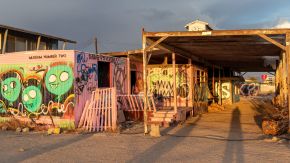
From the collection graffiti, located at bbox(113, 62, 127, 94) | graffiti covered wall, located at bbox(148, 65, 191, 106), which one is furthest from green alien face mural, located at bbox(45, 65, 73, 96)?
graffiti covered wall, located at bbox(148, 65, 191, 106)

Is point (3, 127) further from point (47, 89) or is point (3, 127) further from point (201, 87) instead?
point (201, 87)

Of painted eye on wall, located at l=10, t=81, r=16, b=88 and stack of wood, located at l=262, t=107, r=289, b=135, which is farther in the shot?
painted eye on wall, located at l=10, t=81, r=16, b=88

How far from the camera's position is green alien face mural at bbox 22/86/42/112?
1496cm

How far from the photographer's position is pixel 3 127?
14.4 metres

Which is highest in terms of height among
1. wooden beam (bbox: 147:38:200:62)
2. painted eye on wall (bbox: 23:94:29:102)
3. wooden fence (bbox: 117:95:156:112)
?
wooden beam (bbox: 147:38:200:62)

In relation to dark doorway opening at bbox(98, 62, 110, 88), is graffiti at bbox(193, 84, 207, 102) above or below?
below

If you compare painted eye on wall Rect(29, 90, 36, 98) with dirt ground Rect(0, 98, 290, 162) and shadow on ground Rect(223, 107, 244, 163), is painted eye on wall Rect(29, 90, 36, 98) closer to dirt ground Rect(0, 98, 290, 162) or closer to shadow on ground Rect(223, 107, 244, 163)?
dirt ground Rect(0, 98, 290, 162)

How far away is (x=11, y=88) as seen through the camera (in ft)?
51.9

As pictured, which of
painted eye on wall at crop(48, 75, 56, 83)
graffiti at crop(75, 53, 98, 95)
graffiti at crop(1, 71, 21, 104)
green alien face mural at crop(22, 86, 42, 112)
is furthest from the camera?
graffiti at crop(1, 71, 21, 104)

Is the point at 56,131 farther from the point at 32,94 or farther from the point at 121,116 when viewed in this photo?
the point at 121,116

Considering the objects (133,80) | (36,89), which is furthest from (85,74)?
(133,80)

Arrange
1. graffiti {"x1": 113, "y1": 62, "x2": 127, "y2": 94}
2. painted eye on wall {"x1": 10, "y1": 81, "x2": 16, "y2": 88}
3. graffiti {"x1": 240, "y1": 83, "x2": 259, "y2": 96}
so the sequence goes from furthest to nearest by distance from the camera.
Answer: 1. graffiti {"x1": 240, "y1": 83, "x2": 259, "y2": 96}
2. graffiti {"x1": 113, "y1": 62, "x2": 127, "y2": 94}
3. painted eye on wall {"x1": 10, "y1": 81, "x2": 16, "y2": 88}

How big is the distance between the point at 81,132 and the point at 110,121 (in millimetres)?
1166

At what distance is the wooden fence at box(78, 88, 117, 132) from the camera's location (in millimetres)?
13695
